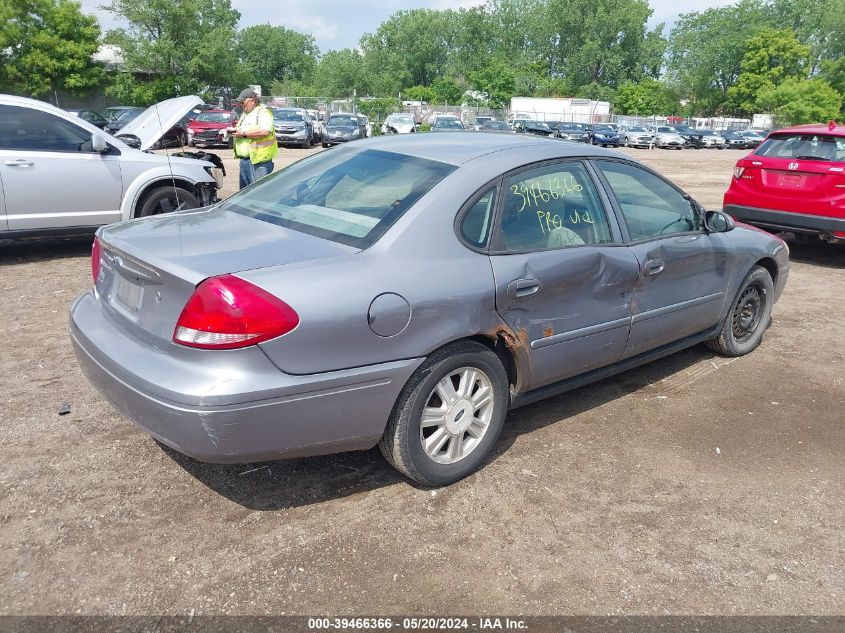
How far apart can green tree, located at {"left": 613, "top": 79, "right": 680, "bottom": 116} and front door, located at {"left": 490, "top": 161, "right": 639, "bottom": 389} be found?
90.0 metres

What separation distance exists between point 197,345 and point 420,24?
108m

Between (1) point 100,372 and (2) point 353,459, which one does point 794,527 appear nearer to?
(2) point 353,459

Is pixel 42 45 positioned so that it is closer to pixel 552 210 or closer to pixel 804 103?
pixel 552 210

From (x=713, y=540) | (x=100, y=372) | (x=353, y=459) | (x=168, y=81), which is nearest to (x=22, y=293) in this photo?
(x=100, y=372)

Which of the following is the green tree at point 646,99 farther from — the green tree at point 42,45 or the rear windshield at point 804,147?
the rear windshield at point 804,147

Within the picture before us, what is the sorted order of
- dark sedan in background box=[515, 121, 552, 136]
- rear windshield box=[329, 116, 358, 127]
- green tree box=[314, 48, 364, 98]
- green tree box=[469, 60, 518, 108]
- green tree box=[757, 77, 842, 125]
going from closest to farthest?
rear windshield box=[329, 116, 358, 127] < dark sedan in background box=[515, 121, 552, 136] < green tree box=[757, 77, 842, 125] < green tree box=[314, 48, 364, 98] < green tree box=[469, 60, 518, 108]

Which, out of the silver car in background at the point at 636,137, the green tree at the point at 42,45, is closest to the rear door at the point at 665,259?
the silver car in background at the point at 636,137

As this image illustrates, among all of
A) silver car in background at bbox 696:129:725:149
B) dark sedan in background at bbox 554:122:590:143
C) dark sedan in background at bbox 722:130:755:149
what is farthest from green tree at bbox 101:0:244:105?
dark sedan in background at bbox 722:130:755:149

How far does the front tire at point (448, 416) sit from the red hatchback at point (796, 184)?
639cm

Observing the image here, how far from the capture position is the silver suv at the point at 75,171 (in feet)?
22.6

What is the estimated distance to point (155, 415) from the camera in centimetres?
270

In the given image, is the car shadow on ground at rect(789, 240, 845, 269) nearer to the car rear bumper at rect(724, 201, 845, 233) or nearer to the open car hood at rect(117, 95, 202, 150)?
the car rear bumper at rect(724, 201, 845, 233)

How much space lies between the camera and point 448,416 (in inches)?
125

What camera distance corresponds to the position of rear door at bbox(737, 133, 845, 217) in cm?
793
